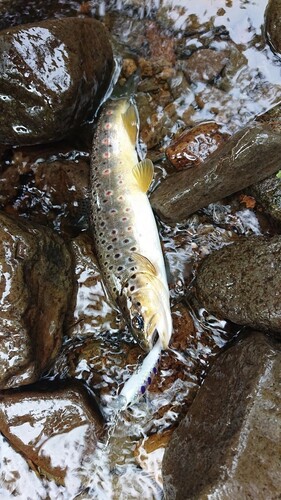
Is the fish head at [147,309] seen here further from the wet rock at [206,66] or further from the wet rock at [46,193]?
the wet rock at [206,66]

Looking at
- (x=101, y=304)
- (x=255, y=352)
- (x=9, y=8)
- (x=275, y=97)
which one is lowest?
(x=255, y=352)

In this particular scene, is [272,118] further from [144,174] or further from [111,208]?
[111,208]

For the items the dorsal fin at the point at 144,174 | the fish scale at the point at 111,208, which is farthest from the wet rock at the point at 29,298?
the dorsal fin at the point at 144,174

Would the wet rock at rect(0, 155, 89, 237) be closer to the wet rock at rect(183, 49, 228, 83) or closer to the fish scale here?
the fish scale

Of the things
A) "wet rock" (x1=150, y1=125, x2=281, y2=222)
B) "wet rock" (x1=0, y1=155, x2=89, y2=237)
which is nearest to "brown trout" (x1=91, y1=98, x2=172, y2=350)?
"wet rock" (x1=150, y1=125, x2=281, y2=222)

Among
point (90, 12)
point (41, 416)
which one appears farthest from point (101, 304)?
point (90, 12)

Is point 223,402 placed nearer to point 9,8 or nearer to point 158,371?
point 158,371

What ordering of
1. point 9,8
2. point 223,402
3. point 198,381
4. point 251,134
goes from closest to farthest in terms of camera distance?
point 223,402, point 251,134, point 198,381, point 9,8
